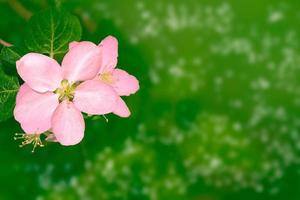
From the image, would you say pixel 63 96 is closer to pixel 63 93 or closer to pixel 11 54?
pixel 63 93

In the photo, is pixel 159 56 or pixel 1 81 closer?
pixel 1 81

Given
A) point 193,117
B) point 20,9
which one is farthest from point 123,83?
point 193,117

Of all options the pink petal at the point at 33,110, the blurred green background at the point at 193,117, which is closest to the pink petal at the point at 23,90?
the pink petal at the point at 33,110

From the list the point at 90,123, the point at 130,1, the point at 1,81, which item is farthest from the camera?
the point at 130,1

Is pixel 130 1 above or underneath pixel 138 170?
above

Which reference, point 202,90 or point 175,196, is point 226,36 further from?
point 175,196

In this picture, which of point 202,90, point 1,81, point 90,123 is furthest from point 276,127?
point 1,81

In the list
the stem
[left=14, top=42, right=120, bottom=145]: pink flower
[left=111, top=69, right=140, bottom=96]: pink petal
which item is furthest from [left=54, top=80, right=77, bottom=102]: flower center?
the stem

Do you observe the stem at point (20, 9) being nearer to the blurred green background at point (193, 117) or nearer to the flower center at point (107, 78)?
the blurred green background at point (193, 117)
